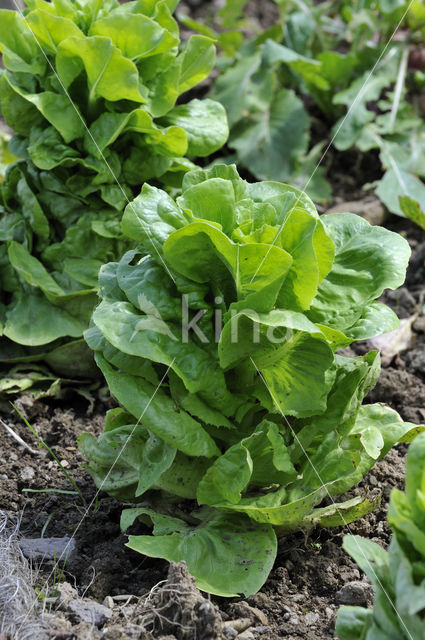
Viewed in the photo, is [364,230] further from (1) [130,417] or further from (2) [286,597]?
(2) [286,597]

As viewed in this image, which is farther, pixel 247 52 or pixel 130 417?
pixel 247 52

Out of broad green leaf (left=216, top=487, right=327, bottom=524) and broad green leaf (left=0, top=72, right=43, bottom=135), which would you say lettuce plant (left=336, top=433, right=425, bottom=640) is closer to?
broad green leaf (left=216, top=487, right=327, bottom=524)

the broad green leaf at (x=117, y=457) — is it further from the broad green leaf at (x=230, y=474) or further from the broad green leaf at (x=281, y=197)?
the broad green leaf at (x=281, y=197)

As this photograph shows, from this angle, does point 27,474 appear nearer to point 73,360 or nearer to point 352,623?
point 73,360

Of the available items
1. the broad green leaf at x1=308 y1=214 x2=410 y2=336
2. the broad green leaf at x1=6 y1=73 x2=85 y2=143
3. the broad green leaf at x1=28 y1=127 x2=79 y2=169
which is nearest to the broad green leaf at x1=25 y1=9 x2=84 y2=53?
the broad green leaf at x1=6 y1=73 x2=85 y2=143

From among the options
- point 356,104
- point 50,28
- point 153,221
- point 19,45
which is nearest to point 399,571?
point 153,221

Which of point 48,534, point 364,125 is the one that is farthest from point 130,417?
point 364,125
